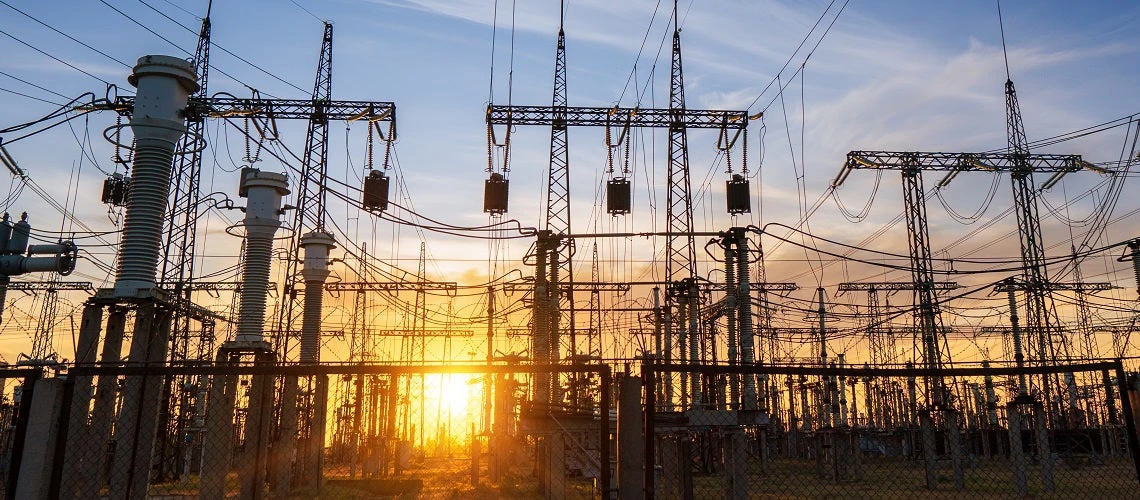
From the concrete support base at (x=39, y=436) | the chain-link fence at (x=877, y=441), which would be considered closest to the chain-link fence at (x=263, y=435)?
the concrete support base at (x=39, y=436)

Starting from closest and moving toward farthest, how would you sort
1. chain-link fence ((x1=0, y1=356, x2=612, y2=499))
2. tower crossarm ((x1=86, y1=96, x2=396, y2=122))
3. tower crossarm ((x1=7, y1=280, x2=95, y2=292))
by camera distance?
chain-link fence ((x1=0, y1=356, x2=612, y2=499)) → tower crossarm ((x1=86, y1=96, x2=396, y2=122)) → tower crossarm ((x1=7, y1=280, x2=95, y2=292))

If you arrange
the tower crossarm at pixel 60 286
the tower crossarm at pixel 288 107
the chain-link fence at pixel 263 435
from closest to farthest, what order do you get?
the chain-link fence at pixel 263 435 < the tower crossarm at pixel 288 107 < the tower crossarm at pixel 60 286

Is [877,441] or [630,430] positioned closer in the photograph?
[630,430]

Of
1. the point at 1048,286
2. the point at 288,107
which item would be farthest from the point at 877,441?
the point at 288,107

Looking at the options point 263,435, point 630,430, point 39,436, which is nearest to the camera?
point 630,430

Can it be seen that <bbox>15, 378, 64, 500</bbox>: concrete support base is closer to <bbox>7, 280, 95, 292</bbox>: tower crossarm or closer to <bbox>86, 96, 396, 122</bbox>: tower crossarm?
<bbox>86, 96, 396, 122</bbox>: tower crossarm

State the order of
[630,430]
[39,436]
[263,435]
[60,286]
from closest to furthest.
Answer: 1. [630,430]
2. [39,436]
3. [263,435]
4. [60,286]

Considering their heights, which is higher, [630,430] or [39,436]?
[630,430]

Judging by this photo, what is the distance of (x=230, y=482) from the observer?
3588 centimetres

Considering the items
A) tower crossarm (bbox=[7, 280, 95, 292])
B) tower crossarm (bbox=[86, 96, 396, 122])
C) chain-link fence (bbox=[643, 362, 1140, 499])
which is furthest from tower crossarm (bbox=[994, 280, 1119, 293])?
tower crossarm (bbox=[7, 280, 95, 292])

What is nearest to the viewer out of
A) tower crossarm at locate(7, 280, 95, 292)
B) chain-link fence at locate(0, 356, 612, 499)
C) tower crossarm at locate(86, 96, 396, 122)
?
chain-link fence at locate(0, 356, 612, 499)

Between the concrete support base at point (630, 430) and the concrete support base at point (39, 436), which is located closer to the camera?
the concrete support base at point (630, 430)

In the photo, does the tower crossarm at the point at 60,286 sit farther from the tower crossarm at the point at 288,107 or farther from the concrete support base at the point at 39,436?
the concrete support base at the point at 39,436

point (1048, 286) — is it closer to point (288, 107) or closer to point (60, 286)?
point (288, 107)
